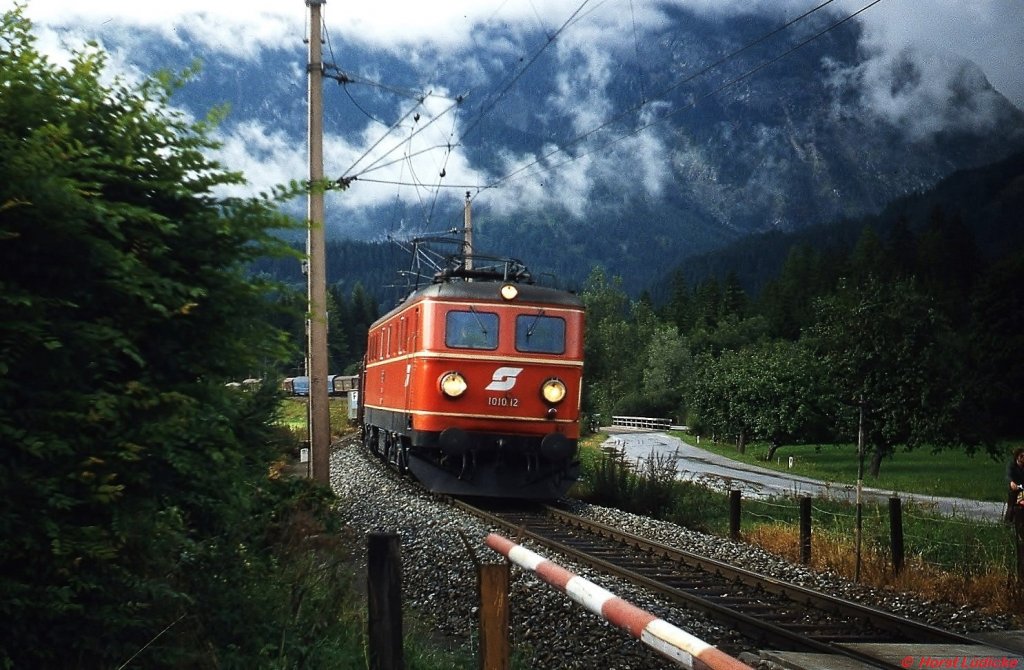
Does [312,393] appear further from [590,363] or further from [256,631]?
[590,363]

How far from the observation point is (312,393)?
44.6 ft

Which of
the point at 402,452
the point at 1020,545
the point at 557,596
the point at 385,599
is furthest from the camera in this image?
the point at 402,452

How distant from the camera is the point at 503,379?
48.0 ft

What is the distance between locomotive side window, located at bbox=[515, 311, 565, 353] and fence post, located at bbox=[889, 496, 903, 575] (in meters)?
5.96

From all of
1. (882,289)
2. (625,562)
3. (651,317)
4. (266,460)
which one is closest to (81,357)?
(266,460)

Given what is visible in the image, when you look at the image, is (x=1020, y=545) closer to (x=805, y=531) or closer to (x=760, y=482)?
(x=805, y=531)

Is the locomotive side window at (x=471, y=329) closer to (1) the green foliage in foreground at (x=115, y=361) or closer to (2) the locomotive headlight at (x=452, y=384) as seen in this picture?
(2) the locomotive headlight at (x=452, y=384)

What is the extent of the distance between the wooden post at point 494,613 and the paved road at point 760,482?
11468 mm

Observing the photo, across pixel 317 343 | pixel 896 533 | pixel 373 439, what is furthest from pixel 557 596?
pixel 373 439

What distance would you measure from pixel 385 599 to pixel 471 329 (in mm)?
10305

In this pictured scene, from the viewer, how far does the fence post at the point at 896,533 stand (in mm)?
9883

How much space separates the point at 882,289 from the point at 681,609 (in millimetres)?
24236

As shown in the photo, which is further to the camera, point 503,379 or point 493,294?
point 493,294

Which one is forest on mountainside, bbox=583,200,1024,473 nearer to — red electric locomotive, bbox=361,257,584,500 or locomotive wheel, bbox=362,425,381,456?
red electric locomotive, bbox=361,257,584,500
